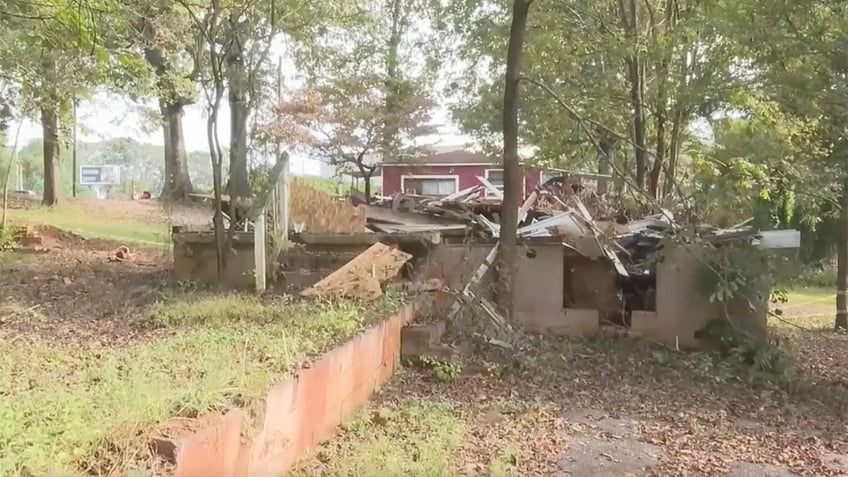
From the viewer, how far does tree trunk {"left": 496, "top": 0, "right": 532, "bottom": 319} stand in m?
7.63

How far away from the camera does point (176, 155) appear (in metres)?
21.4

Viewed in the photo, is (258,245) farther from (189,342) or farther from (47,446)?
(47,446)

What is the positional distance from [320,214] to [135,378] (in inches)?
219

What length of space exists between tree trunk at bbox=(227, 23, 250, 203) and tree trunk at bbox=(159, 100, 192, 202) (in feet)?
42.8

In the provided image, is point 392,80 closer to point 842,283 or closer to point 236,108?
point 842,283

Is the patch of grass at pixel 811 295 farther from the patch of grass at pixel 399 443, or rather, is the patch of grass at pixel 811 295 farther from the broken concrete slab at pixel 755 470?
the patch of grass at pixel 399 443

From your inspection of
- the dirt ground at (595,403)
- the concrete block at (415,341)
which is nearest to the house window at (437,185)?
the dirt ground at (595,403)

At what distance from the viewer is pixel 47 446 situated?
2.28 metres

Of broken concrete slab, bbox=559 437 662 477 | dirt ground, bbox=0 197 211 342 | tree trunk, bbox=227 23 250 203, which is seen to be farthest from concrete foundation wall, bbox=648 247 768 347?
dirt ground, bbox=0 197 211 342

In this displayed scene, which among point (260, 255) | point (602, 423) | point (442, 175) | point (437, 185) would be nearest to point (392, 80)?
point (442, 175)

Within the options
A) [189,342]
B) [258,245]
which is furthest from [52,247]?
[189,342]

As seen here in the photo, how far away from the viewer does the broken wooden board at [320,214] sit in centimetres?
850

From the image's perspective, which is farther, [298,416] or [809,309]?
[809,309]

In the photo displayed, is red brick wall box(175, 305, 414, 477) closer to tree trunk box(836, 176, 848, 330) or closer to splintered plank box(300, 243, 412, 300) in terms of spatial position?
splintered plank box(300, 243, 412, 300)
